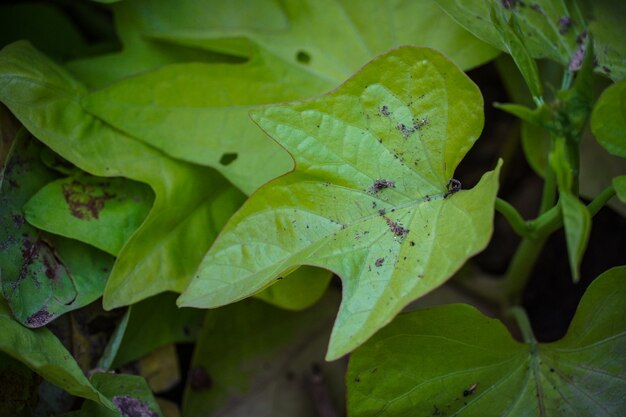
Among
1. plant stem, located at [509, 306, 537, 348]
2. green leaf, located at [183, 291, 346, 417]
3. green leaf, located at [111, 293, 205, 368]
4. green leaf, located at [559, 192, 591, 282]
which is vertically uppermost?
green leaf, located at [559, 192, 591, 282]

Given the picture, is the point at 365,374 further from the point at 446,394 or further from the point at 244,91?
the point at 244,91

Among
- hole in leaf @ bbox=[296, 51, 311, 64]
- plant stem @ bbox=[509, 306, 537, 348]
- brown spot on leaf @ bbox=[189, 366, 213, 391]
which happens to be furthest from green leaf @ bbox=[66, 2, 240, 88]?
plant stem @ bbox=[509, 306, 537, 348]

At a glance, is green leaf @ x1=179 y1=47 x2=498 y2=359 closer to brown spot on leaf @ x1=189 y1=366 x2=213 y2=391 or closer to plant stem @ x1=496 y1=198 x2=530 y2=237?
plant stem @ x1=496 y1=198 x2=530 y2=237

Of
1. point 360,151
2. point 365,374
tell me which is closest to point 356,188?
point 360,151

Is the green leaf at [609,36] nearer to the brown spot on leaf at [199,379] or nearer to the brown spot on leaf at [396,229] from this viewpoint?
the brown spot on leaf at [396,229]

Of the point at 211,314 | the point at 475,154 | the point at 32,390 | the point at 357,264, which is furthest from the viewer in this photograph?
the point at 475,154

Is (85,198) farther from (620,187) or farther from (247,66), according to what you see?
(620,187)
